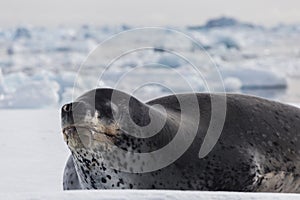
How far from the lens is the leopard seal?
203cm

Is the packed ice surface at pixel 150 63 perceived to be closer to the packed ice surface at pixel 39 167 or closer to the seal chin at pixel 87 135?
the packed ice surface at pixel 39 167

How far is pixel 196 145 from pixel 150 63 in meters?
3.03

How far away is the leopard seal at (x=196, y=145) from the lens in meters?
2.03

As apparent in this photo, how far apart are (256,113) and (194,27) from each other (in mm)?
18967

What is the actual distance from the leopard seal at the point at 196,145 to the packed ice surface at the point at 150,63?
2.80 meters

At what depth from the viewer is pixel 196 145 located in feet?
7.58

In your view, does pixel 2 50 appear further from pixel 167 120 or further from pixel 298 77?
pixel 167 120

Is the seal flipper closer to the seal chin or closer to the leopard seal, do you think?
the leopard seal

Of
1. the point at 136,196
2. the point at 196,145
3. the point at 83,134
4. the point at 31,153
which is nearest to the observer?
the point at 136,196

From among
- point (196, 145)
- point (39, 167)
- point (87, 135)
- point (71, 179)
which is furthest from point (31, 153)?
point (87, 135)

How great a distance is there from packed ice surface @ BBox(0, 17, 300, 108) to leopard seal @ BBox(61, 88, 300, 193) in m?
2.80

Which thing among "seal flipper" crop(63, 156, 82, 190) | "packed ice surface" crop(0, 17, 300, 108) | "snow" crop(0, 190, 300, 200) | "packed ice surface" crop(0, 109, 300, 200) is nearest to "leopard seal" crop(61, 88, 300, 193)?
"seal flipper" crop(63, 156, 82, 190)

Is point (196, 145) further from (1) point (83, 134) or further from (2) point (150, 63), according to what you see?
(2) point (150, 63)

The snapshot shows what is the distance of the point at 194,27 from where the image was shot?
70.2 ft
